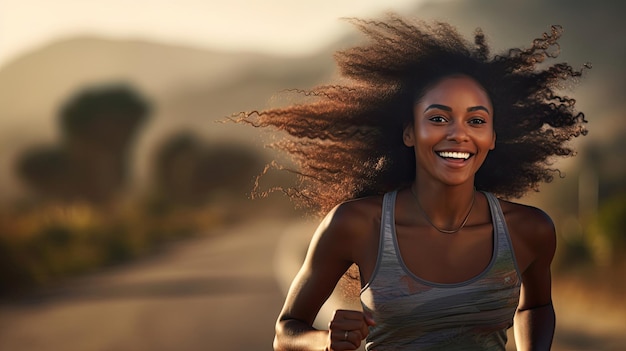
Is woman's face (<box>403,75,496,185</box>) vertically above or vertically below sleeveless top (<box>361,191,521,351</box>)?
above

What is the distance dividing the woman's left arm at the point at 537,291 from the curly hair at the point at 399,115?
1.32 feet

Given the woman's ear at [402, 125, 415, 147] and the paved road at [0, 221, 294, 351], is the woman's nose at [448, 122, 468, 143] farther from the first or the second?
the paved road at [0, 221, 294, 351]

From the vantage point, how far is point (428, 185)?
335 centimetres

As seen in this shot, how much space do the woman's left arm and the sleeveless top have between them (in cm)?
24

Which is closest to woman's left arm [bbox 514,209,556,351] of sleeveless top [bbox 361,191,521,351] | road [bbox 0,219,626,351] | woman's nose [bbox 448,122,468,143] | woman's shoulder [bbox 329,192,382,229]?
sleeveless top [bbox 361,191,521,351]

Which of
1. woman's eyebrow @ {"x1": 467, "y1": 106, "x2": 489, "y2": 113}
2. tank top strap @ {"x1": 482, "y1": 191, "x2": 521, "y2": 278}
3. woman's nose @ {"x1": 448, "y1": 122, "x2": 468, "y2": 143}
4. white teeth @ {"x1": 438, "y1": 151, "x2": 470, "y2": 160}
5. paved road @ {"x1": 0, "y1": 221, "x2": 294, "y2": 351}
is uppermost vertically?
woman's eyebrow @ {"x1": 467, "y1": 106, "x2": 489, "y2": 113}

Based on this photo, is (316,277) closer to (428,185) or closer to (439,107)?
(428,185)

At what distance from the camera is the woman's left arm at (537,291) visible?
338 centimetres

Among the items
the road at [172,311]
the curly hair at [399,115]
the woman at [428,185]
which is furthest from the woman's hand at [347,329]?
the road at [172,311]

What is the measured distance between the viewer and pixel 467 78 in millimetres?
3373

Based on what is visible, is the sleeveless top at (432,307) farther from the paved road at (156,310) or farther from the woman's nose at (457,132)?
the paved road at (156,310)

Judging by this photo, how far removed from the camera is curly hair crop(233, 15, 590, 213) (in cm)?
359

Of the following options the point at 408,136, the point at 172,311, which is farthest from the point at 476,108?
the point at 172,311

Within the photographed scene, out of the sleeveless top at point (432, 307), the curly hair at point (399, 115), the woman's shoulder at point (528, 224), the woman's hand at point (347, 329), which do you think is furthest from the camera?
the curly hair at point (399, 115)
